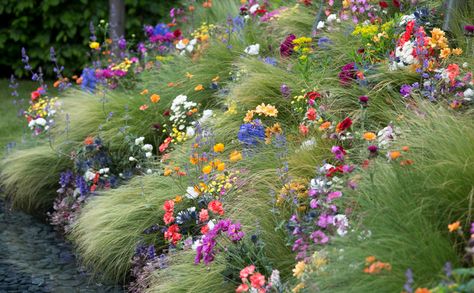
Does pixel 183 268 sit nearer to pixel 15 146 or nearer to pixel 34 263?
pixel 34 263

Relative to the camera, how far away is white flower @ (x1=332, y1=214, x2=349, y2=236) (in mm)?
3057

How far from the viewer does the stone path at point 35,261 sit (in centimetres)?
431

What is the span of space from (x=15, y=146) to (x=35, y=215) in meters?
0.85

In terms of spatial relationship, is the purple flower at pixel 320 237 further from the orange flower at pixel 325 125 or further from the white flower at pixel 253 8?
the white flower at pixel 253 8

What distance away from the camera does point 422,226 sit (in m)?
2.88

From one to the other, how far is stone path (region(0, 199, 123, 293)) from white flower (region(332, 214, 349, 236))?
1677 mm

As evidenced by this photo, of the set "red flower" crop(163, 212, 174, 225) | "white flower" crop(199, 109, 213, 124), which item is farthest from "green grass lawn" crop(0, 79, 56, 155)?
"red flower" crop(163, 212, 174, 225)

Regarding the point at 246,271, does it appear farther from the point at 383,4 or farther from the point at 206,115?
the point at 383,4

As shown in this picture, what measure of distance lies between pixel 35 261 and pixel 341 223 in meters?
2.36

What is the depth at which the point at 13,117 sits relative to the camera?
8.00m

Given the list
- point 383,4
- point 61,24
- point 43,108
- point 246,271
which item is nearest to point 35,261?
point 43,108

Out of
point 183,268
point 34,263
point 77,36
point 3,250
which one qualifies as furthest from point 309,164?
point 77,36

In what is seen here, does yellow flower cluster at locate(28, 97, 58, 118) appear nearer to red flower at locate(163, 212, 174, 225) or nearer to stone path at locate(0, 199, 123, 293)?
stone path at locate(0, 199, 123, 293)

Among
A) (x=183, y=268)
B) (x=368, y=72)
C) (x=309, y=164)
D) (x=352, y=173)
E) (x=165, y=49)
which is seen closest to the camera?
(x=352, y=173)
